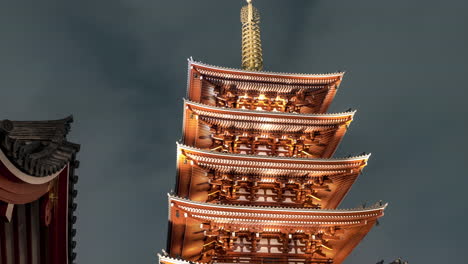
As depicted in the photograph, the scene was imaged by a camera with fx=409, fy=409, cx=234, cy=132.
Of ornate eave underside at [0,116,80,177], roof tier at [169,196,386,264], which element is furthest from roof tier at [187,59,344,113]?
ornate eave underside at [0,116,80,177]

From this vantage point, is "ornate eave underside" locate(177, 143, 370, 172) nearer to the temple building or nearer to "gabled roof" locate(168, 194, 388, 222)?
"gabled roof" locate(168, 194, 388, 222)

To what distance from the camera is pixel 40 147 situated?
715 cm

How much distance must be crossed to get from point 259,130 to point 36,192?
52.4ft

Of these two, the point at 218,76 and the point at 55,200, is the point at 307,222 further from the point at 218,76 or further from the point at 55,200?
the point at 55,200

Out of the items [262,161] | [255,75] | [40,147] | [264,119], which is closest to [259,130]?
[264,119]

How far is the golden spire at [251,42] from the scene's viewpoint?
27.6m

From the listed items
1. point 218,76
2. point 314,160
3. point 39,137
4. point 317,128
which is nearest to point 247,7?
point 218,76

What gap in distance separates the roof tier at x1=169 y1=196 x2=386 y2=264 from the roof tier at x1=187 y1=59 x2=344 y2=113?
27.9 ft

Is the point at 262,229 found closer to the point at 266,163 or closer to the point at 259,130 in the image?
the point at 266,163

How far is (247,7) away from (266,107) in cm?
1118

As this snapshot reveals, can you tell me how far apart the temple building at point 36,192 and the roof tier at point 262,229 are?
8716 mm

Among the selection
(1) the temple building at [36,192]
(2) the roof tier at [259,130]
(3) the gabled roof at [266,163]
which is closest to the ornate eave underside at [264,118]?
(2) the roof tier at [259,130]

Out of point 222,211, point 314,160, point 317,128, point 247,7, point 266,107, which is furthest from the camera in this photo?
point 247,7

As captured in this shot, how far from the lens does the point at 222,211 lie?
16.5 metres
